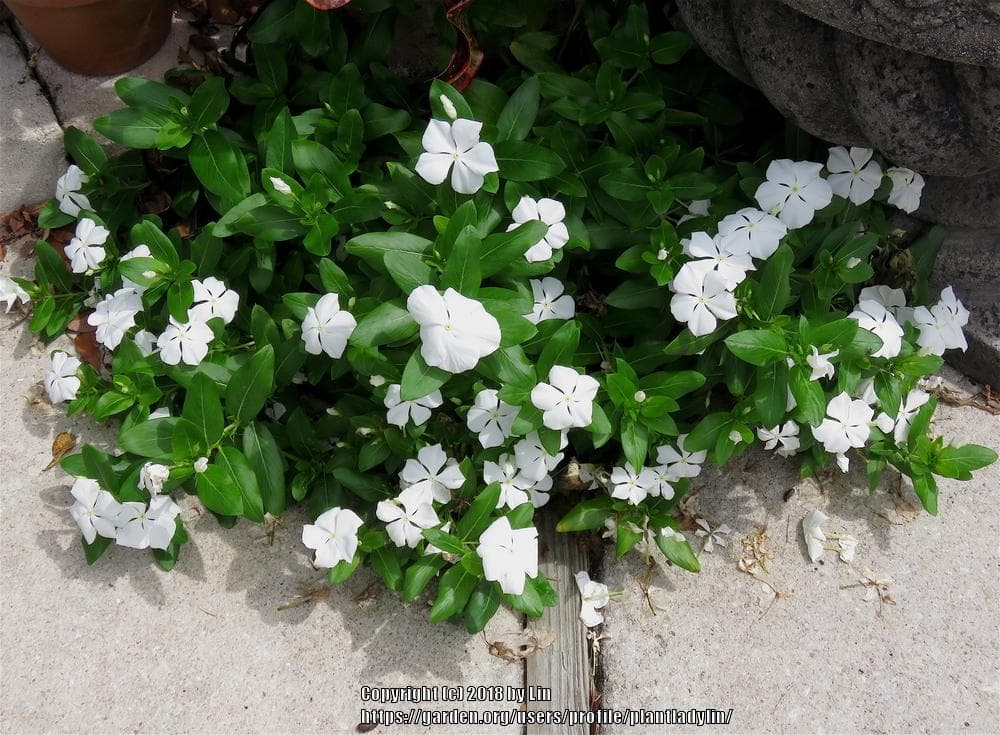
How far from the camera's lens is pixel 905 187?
2291 millimetres

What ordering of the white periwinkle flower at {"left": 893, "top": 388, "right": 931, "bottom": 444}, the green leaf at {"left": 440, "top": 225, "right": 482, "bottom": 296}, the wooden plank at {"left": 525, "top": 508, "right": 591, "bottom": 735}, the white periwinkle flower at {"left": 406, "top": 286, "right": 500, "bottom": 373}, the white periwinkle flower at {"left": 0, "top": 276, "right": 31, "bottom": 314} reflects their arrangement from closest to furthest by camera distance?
the white periwinkle flower at {"left": 406, "top": 286, "right": 500, "bottom": 373}, the green leaf at {"left": 440, "top": 225, "right": 482, "bottom": 296}, the wooden plank at {"left": 525, "top": 508, "right": 591, "bottom": 735}, the white periwinkle flower at {"left": 893, "top": 388, "right": 931, "bottom": 444}, the white periwinkle flower at {"left": 0, "top": 276, "right": 31, "bottom": 314}

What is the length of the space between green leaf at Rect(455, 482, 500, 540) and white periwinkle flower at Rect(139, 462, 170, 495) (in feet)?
2.35

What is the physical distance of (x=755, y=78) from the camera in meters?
2.07

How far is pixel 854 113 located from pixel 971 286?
0.93 metres

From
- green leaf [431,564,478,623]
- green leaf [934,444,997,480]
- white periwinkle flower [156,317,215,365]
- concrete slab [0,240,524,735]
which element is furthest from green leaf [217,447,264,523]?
green leaf [934,444,997,480]

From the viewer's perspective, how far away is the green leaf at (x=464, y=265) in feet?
6.13

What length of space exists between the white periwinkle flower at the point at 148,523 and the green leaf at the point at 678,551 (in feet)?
4.22

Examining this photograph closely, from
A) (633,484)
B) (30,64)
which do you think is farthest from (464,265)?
(30,64)

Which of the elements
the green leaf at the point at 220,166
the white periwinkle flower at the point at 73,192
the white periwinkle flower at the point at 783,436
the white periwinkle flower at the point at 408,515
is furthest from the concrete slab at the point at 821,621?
the white periwinkle flower at the point at 73,192

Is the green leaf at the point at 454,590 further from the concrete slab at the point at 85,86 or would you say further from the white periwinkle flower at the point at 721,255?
the concrete slab at the point at 85,86

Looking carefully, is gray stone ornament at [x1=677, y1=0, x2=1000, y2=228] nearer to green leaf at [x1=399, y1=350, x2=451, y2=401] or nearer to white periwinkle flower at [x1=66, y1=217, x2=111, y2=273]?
green leaf at [x1=399, y1=350, x2=451, y2=401]

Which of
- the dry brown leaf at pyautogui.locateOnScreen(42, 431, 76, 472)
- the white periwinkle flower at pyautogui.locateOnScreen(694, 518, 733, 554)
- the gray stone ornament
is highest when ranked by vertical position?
the gray stone ornament

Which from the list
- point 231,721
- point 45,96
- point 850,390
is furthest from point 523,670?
point 45,96

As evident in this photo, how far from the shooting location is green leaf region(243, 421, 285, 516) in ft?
7.09
